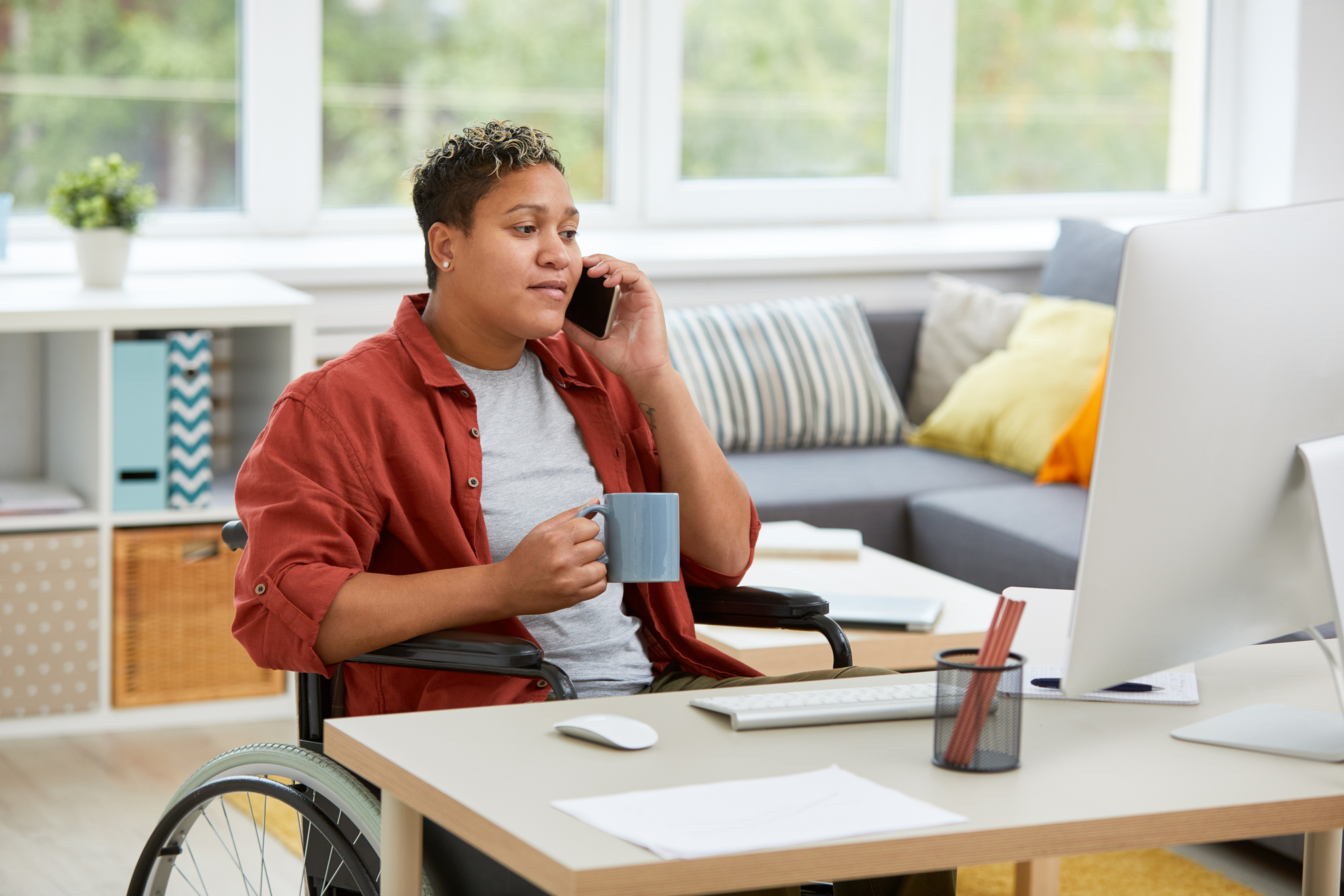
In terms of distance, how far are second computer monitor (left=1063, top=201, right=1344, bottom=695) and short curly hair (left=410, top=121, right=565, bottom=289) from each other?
87 cm

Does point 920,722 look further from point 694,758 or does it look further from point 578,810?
point 578,810

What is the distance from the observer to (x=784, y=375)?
3928 millimetres

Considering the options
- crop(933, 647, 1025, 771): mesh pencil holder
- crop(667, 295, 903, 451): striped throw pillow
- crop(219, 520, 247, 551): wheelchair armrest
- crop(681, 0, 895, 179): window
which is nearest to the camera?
crop(933, 647, 1025, 771): mesh pencil holder

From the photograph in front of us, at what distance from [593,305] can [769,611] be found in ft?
1.39

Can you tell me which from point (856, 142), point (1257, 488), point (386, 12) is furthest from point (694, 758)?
point (856, 142)

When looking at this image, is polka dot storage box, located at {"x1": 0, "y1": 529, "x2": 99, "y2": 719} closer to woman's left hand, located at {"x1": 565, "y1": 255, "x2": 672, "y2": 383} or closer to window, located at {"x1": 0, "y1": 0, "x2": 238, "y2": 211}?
window, located at {"x1": 0, "y1": 0, "x2": 238, "y2": 211}

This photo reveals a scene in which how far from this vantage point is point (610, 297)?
6.21 feet

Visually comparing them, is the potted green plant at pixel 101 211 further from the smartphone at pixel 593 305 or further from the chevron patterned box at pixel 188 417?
the smartphone at pixel 593 305

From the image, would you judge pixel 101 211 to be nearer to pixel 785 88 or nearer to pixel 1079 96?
pixel 785 88

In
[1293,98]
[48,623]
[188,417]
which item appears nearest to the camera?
[48,623]

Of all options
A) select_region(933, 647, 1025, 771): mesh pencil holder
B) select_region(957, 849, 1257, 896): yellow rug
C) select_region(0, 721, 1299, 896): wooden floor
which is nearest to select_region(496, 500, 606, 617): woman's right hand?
select_region(933, 647, 1025, 771): mesh pencil holder

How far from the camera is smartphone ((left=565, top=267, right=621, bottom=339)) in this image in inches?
74.5

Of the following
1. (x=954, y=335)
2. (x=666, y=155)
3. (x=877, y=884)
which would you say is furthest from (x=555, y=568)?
(x=666, y=155)

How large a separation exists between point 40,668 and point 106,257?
870mm
